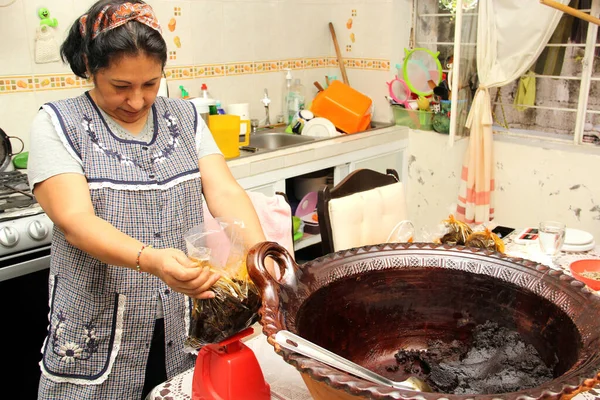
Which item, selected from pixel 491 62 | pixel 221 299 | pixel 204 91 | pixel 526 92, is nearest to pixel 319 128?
pixel 204 91

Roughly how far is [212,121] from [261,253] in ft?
6.64

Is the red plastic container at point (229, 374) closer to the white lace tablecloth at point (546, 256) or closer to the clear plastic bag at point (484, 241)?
the clear plastic bag at point (484, 241)

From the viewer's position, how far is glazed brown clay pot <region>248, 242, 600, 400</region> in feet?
3.10

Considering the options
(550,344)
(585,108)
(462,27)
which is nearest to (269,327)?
(550,344)

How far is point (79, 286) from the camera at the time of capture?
1355 millimetres

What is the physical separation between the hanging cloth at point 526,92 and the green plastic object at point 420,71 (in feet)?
1.56

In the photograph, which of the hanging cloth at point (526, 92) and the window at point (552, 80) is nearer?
the window at point (552, 80)

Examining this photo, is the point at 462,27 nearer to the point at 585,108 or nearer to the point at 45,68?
the point at 585,108

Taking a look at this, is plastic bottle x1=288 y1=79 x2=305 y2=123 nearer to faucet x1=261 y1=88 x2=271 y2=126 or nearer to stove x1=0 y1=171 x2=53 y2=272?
faucet x1=261 y1=88 x2=271 y2=126

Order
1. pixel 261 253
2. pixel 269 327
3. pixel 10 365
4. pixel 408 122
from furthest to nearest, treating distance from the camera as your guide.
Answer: pixel 408 122 < pixel 10 365 < pixel 261 253 < pixel 269 327

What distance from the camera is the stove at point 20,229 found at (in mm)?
1968

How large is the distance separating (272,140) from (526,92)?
1.51m

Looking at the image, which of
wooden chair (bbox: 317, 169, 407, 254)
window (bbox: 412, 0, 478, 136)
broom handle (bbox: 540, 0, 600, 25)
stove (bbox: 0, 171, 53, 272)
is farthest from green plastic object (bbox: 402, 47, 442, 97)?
stove (bbox: 0, 171, 53, 272)

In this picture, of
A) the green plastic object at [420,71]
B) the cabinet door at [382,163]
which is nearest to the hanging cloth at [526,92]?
the green plastic object at [420,71]
